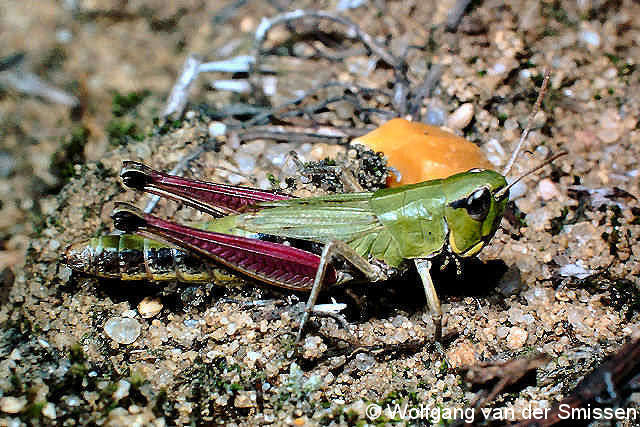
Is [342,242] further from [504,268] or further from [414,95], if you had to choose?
[414,95]

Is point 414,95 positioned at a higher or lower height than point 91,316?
higher

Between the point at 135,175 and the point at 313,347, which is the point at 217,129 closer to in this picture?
the point at 135,175

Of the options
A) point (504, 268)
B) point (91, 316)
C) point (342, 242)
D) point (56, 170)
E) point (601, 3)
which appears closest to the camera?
point (342, 242)

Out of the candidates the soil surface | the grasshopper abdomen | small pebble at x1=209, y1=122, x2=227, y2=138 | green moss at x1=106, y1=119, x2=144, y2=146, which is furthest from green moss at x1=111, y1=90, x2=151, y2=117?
the grasshopper abdomen

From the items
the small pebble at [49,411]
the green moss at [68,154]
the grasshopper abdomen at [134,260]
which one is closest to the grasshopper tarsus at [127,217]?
the grasshopper abdomen at [134,260]

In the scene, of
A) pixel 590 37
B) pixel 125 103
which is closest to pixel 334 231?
pixel 125 103

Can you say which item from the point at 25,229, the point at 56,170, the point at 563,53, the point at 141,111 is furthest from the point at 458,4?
the point at 25,229

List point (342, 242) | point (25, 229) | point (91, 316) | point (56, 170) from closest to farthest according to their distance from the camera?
point (342, 242) < point (91, 316) < point (25, 229) < point (56, 170)
